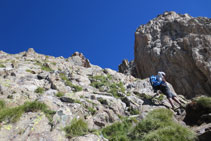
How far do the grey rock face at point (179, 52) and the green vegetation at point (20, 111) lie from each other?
37.2 m

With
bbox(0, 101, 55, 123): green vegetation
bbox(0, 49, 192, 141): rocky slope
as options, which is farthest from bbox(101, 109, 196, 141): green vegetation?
bbox(0, 101, 55, 123): green vegetation

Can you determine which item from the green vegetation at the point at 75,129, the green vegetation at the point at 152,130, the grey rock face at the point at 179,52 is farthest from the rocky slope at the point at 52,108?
the grey rock face at the point at 179,52

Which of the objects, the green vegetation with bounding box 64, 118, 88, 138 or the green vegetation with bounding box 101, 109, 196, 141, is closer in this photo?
the green vegetation with bounding box 101, 109, 196, 141

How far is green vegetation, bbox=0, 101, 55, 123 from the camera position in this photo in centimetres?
796

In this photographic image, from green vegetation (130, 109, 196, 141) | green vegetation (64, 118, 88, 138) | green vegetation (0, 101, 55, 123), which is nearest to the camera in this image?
green vegetation (130, 109, 196, 141)

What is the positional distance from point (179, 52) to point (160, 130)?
40.6 metres

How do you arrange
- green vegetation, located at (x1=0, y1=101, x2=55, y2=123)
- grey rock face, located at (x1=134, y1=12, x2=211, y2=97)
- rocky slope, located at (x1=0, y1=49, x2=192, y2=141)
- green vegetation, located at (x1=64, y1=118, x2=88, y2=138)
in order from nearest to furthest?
rocky slope, located at (x1=0, y1=49, x2=192, y2=141) → green vegetation, located at (x1=64, y1=118, x2=88, y2=138) → green vegetation, located at (x1=0, y1=101, x2=55, y2=123) → grey rock face, located at (x1=134, y1=12, x2=211, y2=97)

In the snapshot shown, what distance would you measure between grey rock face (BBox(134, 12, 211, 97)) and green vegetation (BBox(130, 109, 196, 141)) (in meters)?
33.9

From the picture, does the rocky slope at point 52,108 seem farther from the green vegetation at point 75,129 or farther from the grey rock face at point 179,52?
the grey rock face at point 179,52

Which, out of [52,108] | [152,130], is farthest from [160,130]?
[52,108]

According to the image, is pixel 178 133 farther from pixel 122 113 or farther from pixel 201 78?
pixel 201 78

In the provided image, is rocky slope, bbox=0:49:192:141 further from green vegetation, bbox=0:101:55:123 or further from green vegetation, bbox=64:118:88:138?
green vegetation, bbox=64:118:88:138

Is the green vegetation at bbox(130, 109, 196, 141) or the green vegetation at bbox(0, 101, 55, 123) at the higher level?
the green vegetation at bbox(0, 101, 55, 123)

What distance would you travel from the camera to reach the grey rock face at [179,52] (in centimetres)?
3938
